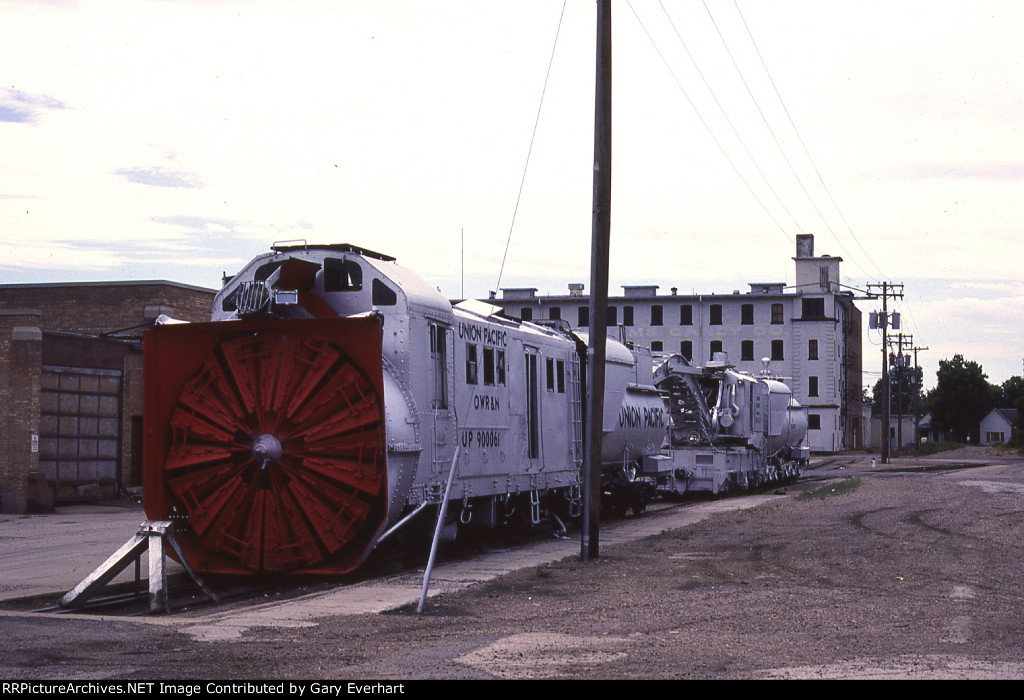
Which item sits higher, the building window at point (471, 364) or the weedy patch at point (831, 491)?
the building window at point (471, 364)

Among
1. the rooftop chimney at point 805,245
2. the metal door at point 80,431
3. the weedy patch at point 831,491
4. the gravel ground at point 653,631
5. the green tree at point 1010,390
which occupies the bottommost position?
the weedy patch at point 831,491

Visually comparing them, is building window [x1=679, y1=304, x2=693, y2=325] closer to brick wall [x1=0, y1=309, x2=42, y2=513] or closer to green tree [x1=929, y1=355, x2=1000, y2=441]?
green tree [x1=929, y1=355, x2=1000, y2=441]

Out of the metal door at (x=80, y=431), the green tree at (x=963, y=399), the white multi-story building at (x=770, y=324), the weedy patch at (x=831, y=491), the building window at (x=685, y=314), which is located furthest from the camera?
the green tree at (x=963, y=399)

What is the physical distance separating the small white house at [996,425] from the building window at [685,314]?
57.1m

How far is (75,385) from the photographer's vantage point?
2955cm

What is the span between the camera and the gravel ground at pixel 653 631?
27.5 ft

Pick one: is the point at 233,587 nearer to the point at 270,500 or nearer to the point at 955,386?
the point at 270,500

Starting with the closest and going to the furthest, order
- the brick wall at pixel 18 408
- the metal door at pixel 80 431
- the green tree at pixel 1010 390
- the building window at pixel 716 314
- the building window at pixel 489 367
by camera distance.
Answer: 1. the building window at pixel 489 367
2. the brick wall at pixel 18 408
3. the metal door at pixel 80 431
4. the building window at pixel 716 314
5. the green tree at pixel 1010 390

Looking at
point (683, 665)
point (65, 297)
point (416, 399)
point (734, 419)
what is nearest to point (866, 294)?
point (734, 419)

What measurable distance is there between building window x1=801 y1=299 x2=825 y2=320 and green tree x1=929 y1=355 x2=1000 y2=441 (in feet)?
155

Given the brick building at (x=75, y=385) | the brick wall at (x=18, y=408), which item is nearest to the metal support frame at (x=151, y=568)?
the brick wall at (x=18, y=408)

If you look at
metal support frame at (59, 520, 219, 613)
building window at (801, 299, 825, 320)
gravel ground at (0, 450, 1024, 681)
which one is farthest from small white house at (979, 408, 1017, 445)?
metal support frame at (59, 520, 219, 613)

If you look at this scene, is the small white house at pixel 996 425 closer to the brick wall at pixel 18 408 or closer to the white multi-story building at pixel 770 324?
the white multi-story building at pixel 770 324

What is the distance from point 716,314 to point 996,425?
5799 cm
